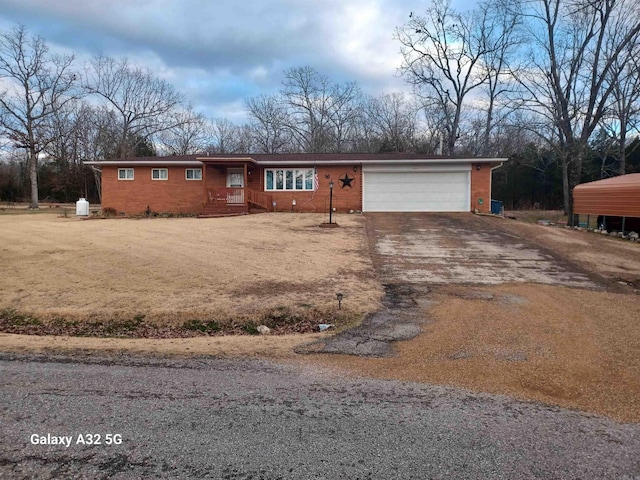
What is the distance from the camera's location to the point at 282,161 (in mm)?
21953

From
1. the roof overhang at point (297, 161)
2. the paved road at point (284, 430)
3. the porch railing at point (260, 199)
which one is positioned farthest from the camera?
the porch railing at point (260, 199)

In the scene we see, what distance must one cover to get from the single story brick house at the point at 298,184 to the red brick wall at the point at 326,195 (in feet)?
0.17

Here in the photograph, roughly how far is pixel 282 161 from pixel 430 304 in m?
16.3

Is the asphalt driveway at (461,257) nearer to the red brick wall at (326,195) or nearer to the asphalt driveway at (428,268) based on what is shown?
the asphalt driveway at (428,268)

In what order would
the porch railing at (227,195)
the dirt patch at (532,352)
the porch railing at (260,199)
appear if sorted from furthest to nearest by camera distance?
1. the porch railing at (260,199)
2. the porch railing at (227,195)
3. the dirt patch at (532,352)

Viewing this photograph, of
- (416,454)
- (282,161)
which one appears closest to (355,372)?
(416,454)

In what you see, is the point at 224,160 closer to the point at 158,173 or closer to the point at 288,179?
the point at 288,179

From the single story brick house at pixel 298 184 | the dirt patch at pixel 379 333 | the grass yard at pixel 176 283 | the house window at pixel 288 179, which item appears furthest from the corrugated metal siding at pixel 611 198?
A: the dirt patch at pixel 379 333

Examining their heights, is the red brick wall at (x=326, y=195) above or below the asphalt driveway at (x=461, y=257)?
above

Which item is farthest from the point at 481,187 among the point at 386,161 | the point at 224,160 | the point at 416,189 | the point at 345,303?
the point at 345,303

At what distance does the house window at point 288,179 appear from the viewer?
22.2m

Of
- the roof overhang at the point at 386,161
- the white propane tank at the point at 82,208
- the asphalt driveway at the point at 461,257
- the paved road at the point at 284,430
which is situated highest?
the roof overhang at the point at 386,161

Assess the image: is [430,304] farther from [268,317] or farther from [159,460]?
[159,460]

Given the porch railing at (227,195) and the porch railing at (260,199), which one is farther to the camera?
the porch railing at (260,199)
